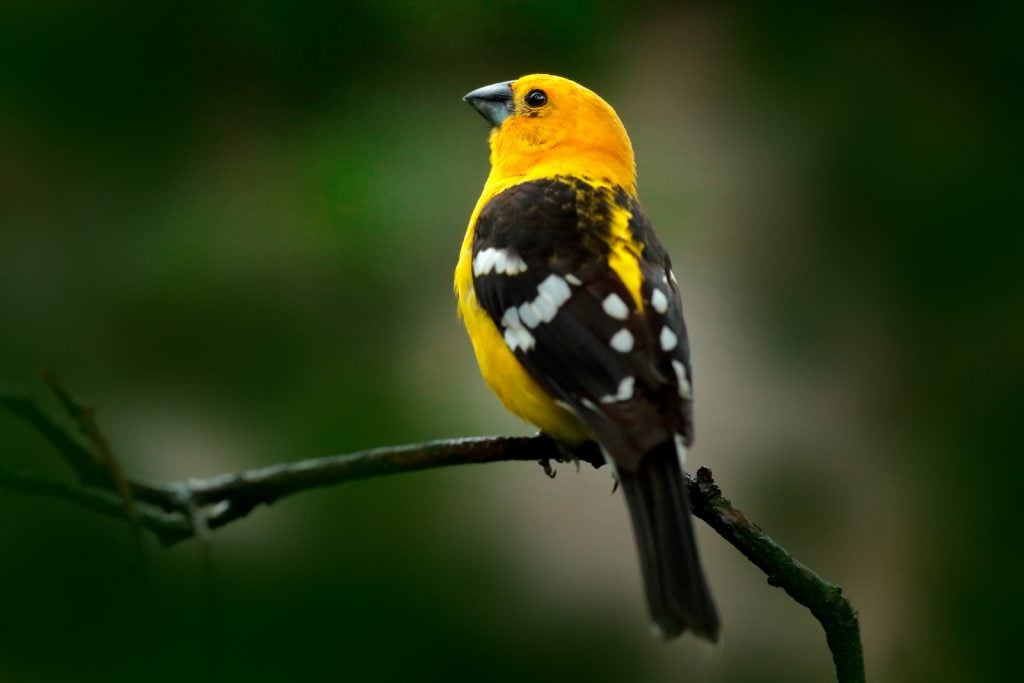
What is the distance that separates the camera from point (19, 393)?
1026 mm

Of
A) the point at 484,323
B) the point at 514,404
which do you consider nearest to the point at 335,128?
the point at 484,323

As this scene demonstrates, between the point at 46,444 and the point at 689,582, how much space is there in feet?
3.19

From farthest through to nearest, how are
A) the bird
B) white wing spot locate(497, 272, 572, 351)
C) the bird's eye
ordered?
the bird's eye
white wing spot locate(497, 272, 572, 351)
the bird

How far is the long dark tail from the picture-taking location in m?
1.62

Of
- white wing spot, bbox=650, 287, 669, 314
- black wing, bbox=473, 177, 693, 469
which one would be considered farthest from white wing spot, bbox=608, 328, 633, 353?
white wing spot, bbox=650, 287, 669, 314

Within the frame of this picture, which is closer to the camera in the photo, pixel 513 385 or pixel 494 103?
pixel 513 385

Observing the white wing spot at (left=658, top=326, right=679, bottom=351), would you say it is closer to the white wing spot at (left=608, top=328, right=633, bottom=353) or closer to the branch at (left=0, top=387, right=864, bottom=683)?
the white wing spot at (left=608, top=328, right=633, bottom=353)

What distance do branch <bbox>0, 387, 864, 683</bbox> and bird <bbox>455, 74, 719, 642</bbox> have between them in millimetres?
123

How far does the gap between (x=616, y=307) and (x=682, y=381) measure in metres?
0.22

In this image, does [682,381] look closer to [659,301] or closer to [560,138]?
[659,301]

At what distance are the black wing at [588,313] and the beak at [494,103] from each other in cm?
59

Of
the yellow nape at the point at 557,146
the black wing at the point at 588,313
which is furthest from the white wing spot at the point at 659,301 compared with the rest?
the yellow nape at the point at 557,146

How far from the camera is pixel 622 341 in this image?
2.06m

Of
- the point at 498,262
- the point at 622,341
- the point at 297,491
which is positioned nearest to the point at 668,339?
the point at 622,341
